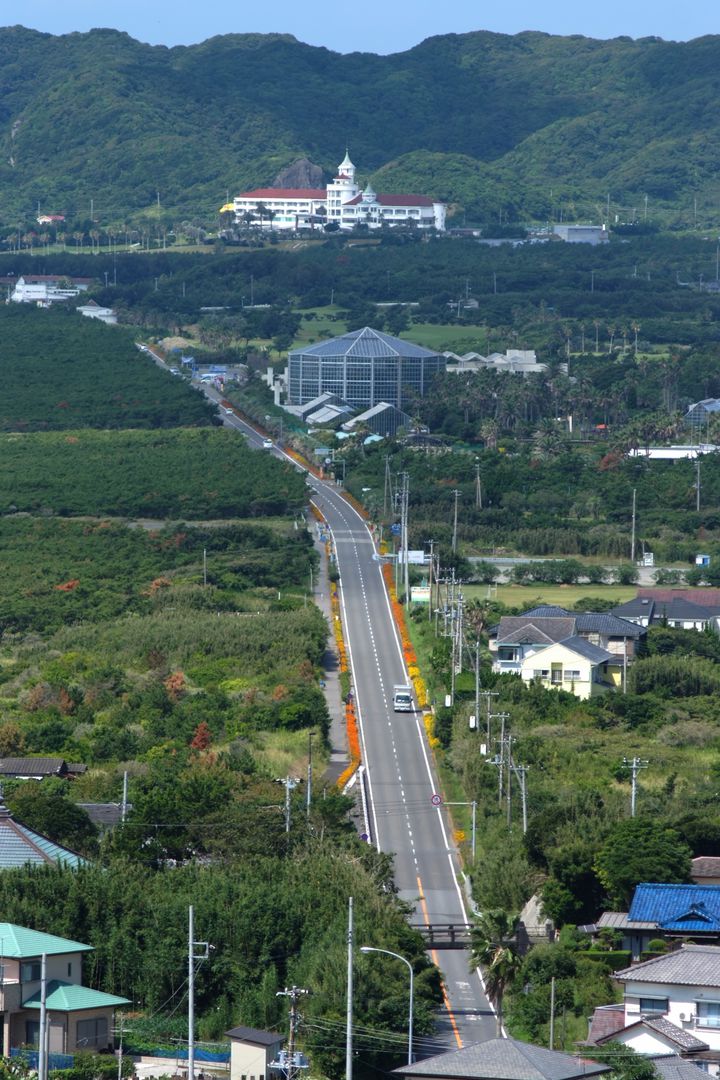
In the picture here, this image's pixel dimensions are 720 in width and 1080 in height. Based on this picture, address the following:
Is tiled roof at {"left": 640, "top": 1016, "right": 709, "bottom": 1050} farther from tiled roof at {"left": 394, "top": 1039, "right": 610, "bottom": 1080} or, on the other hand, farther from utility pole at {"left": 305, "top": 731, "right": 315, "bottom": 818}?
utility pole at {"left": 305, "top": 731, "right": 315, "bottom": 818}

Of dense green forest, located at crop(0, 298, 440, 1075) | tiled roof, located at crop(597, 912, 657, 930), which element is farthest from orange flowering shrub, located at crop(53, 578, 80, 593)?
tiled roof, located at crop(597, 912, 657, 930)

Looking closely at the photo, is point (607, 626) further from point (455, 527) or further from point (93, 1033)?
point (93, 1033)

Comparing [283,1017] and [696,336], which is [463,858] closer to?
[283,1017]

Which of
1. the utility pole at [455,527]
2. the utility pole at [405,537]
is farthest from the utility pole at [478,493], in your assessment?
the utility pole at [405,537]

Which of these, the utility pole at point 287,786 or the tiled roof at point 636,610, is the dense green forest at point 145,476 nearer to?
the tiled roof at point 636,610

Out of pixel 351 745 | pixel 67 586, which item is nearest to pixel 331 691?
pixel 351 745
